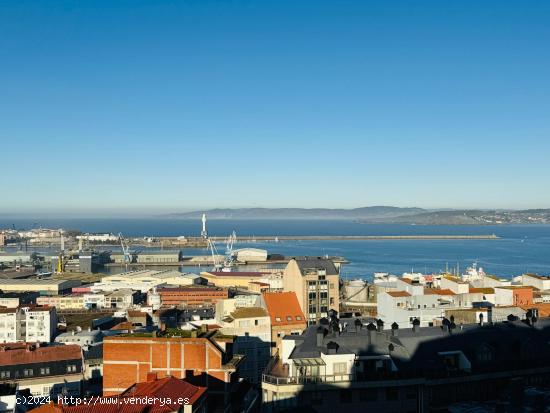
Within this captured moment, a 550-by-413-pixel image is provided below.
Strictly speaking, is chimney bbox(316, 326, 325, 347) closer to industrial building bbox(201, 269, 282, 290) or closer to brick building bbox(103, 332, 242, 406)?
brick building bbox(103, 332, 242, 406)

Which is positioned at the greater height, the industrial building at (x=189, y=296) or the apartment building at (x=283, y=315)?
the apartment building at (x=283, y=315)

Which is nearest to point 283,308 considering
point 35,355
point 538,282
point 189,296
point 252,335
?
point 252,335

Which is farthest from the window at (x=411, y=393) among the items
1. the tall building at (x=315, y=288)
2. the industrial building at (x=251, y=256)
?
the industrial building at (x=251, y=256)

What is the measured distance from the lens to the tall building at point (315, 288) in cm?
2767

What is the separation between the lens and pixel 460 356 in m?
14.5

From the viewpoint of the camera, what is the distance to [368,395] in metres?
13.3

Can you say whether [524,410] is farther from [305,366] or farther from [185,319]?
[185,319]

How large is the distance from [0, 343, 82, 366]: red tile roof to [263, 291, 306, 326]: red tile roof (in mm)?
7216

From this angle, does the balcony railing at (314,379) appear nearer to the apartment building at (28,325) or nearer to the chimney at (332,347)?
the chimney at (332,347)

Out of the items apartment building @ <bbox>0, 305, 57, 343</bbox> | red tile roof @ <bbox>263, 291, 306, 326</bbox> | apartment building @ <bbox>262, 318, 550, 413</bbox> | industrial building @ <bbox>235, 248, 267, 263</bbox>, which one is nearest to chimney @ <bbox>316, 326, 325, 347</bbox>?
apartment building @ <bbox>262, 318, 550, 413</bbox>

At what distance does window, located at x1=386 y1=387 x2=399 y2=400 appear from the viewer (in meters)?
13.4

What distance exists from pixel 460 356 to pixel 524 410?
410 cm

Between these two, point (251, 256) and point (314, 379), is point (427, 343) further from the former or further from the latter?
point (251, 256)

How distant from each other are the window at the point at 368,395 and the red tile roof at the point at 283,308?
1170 centimetres
